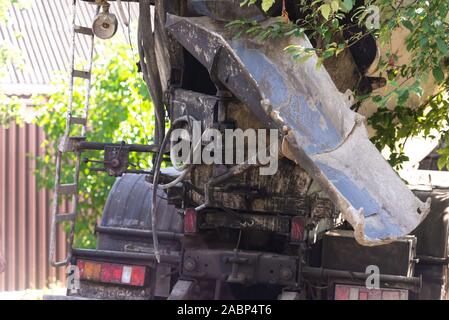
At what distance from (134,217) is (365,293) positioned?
1.72 m

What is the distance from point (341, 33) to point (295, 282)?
143 cm

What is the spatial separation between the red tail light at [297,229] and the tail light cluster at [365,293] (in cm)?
61

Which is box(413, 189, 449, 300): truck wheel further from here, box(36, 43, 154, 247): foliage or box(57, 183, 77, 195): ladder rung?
box(36, 43, 154, 247): foliage

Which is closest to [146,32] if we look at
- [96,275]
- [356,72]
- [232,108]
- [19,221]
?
[232,108]

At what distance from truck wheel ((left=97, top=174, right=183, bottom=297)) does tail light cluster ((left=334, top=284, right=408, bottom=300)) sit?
117 centimetres

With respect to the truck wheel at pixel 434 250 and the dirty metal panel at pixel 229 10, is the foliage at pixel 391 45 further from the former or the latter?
the truck wheel at pixel 434 250

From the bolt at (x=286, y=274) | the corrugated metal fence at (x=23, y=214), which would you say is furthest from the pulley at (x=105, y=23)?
the corrugated metal fence at (x=23, y=214)

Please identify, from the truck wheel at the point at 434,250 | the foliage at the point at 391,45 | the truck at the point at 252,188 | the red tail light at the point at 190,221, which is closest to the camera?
the foliage at the point at 391,45

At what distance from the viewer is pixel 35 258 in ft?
37.5

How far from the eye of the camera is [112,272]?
20.9 ft

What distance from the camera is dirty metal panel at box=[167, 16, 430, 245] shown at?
4.47 metres

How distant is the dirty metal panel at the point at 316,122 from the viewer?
4469 mm

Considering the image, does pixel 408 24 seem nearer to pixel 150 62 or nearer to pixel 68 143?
pixel 150 62

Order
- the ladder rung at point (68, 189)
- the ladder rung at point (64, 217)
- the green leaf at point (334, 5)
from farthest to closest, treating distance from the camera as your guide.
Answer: the ladder rung at point (68, 189)
the ladder rung at point (64, 217)
the green leaf at point (334, 5)
